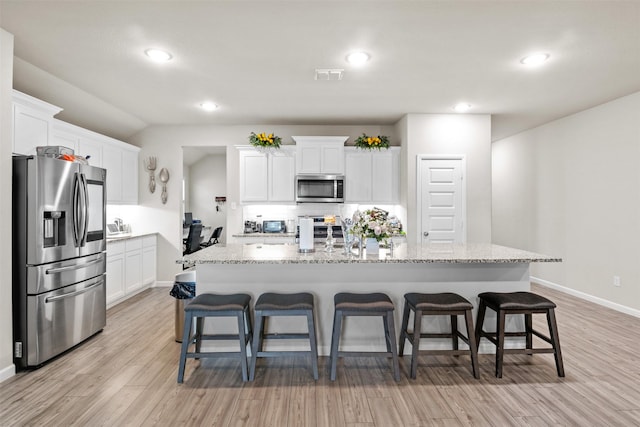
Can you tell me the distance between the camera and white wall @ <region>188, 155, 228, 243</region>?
9.11m

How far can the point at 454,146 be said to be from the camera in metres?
5.02

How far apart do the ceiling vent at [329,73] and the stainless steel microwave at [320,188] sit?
1.92 m

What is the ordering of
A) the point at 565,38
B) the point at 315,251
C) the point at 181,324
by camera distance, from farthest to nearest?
the point at 181,324, the point at 315,251, the point at 565,38

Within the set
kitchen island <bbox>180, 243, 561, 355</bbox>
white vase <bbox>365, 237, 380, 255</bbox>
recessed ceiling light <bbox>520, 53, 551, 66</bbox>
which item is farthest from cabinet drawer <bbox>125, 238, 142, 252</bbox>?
recessed ceiling light <bbox>520, 53, 551, 66</bbox>

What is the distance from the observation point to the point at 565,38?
2.74 m

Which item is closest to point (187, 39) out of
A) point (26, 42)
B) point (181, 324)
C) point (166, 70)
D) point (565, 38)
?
point (166, 70)

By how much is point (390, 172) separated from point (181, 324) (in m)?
3.58

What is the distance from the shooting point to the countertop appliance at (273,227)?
17.9ft

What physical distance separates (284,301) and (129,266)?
10.7 feet

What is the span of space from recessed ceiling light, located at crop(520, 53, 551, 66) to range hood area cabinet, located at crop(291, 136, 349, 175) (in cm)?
264

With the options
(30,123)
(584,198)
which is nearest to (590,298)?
(584,198)

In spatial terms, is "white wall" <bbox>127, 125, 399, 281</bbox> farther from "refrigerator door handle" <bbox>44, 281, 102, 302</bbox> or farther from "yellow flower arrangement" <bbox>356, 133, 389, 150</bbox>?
"refrigerator door handle" <bbox>44, 281, 102, 302</bbox>

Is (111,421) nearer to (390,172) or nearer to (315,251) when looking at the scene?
(315,251)

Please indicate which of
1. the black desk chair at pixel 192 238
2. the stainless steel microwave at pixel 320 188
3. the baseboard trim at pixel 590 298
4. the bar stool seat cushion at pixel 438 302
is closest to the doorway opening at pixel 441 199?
the stainless steel microwave at pixel 320 188
